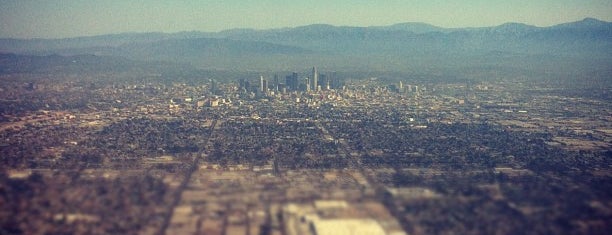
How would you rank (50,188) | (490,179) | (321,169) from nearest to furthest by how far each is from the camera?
1. (50,188)
2. (490,179)
3. (321,169)

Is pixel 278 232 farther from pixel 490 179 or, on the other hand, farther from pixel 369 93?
pixel 369 93

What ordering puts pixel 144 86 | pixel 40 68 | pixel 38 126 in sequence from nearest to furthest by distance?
pixel 38 126, pixel 144 86, pixel 40 68

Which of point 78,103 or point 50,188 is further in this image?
point 78,103

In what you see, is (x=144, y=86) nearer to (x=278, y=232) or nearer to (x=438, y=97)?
(x=438, y=97)

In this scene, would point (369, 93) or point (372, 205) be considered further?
point (369, 93)

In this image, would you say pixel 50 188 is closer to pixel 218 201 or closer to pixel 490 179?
pixel 218 201

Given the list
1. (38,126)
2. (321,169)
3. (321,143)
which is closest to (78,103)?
(38,126)

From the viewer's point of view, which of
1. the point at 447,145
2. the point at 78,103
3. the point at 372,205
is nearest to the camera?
the point at 372,205

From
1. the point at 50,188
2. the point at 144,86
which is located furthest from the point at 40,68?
the point at 50,188

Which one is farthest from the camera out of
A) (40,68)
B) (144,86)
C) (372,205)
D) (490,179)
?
(40,68)
